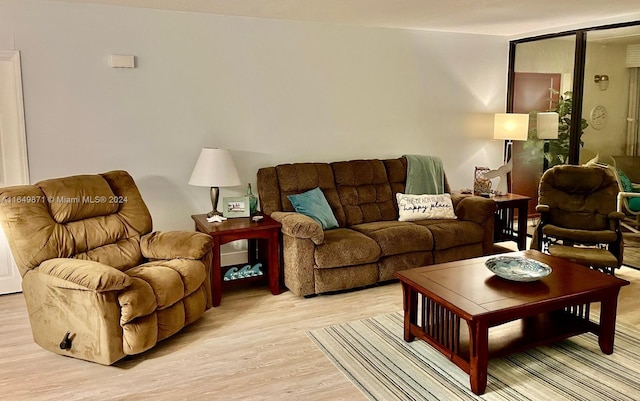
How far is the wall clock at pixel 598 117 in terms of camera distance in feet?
16.1

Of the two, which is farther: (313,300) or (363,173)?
(363,173)

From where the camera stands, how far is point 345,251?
4.06 metres

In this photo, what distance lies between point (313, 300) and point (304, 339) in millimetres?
714

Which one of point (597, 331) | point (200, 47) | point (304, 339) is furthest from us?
point (200, 47)

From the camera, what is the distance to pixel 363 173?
16.1ft

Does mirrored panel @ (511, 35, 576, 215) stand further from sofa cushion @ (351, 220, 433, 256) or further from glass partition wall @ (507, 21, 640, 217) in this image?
sofa cushion @ (351, 220, 433, 256)

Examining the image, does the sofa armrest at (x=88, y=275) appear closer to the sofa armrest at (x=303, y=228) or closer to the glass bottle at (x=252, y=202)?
the sofa armrest at (x=303, y=228)

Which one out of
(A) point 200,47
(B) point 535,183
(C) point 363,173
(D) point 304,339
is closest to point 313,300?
(D) point 304,339

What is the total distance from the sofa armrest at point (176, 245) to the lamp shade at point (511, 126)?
343 cm

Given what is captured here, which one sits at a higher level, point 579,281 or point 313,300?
point 579,281

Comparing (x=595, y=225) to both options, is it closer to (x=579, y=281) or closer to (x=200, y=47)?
(x=579, y=281)

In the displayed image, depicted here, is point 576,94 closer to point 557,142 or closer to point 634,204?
point 557,142

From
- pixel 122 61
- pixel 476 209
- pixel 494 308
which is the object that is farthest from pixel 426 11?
pixel 494 308

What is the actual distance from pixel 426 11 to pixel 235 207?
2280 millimetres
